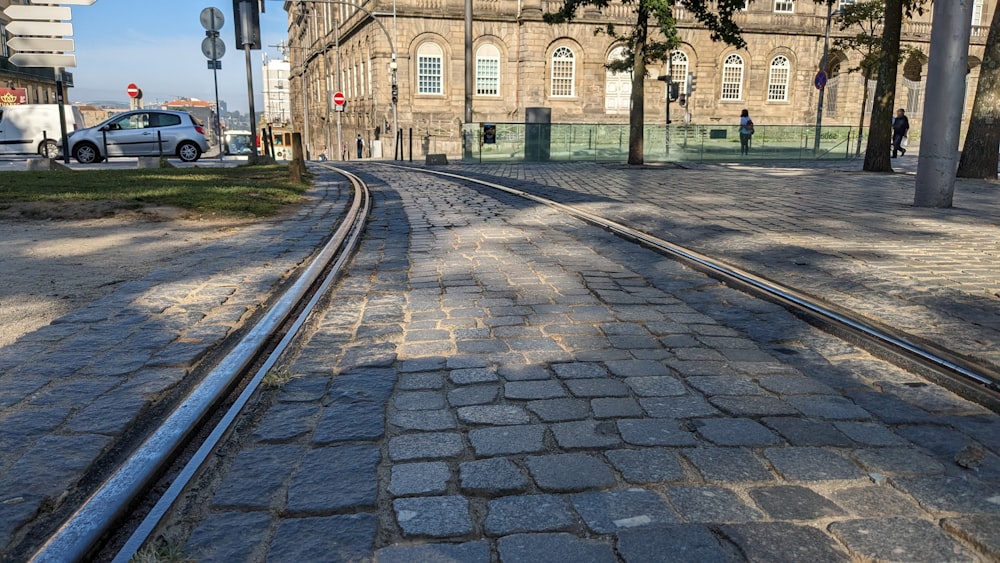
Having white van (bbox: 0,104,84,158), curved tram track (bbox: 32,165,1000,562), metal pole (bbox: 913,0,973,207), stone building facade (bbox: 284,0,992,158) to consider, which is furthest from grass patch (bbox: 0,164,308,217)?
stone building facade (bbox: 284,0,992,158)

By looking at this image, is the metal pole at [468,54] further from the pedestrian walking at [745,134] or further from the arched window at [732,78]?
the arched window at [732,78]

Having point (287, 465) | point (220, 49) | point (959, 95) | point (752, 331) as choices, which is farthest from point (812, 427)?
point (220, 49)

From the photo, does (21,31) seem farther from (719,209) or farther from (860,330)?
(860,330)

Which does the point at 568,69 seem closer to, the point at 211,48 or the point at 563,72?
the point at 563,72

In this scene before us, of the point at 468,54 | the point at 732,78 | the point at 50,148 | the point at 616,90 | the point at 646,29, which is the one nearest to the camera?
the point at 646,29

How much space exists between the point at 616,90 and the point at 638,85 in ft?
73.4

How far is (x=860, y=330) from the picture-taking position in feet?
13.7

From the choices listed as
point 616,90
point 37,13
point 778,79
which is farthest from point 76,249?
point 778,79

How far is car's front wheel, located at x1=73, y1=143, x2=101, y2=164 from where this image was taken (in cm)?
2169

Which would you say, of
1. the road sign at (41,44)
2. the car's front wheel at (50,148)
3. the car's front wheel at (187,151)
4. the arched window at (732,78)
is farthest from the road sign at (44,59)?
the arched window at (732,78)

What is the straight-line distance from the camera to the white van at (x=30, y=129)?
25094 mm

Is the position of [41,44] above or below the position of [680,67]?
below

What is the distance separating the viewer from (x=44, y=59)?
588 inches

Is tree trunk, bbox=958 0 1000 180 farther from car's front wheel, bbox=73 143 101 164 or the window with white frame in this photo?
the window with white frame
